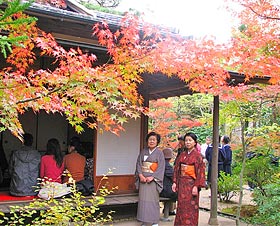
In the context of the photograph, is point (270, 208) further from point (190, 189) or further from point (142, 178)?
point (142, 178)

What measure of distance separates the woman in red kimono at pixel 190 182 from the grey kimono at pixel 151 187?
1.43 ft

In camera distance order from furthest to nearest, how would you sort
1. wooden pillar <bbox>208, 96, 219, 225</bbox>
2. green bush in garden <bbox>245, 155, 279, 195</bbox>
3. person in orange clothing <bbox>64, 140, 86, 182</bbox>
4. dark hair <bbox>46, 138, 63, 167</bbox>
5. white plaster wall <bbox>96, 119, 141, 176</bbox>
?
green bush in garden <bbox>245, 155, 279, 195</bbox>, white plaster wall <bbox>96, 119, 141, 176</bbox>, wooden pillar <bbox>208, 96, 219, 225</bbox>, person in orange clothing <bbox>64, 140, 86, 182</bbox>, dark hair <bbox>46, 138, 63, 167</bbox>

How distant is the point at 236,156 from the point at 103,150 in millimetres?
7351

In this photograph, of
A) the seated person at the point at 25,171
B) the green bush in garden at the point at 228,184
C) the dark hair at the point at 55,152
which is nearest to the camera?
the seated person at the point at 25,171

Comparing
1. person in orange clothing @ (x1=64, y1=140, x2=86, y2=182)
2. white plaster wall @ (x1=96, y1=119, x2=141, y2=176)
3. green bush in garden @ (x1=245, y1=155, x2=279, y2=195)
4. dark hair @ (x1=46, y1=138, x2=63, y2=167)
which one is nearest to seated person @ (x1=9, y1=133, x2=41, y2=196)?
dark hair @ (x1=46, y1=138, x2=63, y2=167)

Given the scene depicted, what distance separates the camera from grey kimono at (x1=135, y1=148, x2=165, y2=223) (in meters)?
6.42

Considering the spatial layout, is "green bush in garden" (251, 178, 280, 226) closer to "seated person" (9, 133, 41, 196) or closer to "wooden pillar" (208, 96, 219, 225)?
"wooden pillar" (208, 96, 219, 225)

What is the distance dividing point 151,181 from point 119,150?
58.9 inches

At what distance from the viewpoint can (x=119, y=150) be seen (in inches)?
302


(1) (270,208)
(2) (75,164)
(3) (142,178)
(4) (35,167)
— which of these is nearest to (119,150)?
(2) (75,164)

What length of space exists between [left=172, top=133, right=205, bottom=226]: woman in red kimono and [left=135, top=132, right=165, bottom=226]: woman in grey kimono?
0.45 metres

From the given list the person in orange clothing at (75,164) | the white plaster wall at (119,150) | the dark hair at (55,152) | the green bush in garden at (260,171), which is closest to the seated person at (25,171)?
the dark hair at (55,152)

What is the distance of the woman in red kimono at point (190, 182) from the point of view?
604 centimetres

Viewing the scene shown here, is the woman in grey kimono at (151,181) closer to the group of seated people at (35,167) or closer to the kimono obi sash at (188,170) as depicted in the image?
the kimono obi sash at (188,170)
